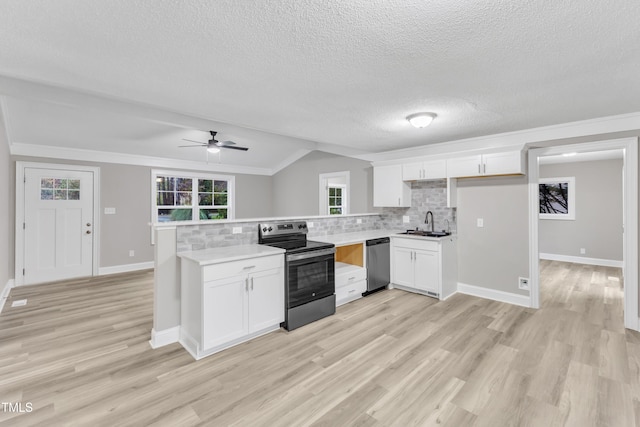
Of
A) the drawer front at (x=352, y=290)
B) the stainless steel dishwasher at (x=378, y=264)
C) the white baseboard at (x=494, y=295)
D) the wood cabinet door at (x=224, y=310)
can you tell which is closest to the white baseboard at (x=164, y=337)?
the wood cabinet door at (x=224, y=310)

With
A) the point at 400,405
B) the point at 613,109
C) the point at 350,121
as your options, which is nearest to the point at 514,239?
the point at 613,109

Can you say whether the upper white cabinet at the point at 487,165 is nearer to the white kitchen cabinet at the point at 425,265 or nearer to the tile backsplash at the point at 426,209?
the tile backsplash at the point at 426,209

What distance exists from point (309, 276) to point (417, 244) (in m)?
1.87

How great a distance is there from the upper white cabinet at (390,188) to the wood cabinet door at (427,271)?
1.01m

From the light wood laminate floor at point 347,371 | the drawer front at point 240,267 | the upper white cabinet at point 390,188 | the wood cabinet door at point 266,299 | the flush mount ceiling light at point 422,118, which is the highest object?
the flush mount ceiling light at point 422,118

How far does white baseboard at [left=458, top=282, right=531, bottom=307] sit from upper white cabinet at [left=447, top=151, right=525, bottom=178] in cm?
167

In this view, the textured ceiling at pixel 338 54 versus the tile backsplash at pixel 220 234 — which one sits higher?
the textured ceiling at pixel 338 54

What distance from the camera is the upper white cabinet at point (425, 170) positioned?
4.40 m

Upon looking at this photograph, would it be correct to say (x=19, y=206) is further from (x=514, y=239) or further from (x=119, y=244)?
(x=514, y=239)

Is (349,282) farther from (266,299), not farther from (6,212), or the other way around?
(6,212)

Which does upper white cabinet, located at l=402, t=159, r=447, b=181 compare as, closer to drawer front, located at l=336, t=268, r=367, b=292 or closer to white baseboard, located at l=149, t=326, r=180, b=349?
drawer front, located at l=336, t=268, r=367, b=292

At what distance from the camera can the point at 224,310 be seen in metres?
2.75

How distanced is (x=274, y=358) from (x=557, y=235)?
727cm

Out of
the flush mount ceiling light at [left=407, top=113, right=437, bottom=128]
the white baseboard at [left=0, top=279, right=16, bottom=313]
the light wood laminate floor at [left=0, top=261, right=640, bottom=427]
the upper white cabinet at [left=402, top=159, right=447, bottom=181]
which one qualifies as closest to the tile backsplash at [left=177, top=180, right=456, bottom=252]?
the upper white cabinet at [left=402, top=159, right=447, bottom=181]
